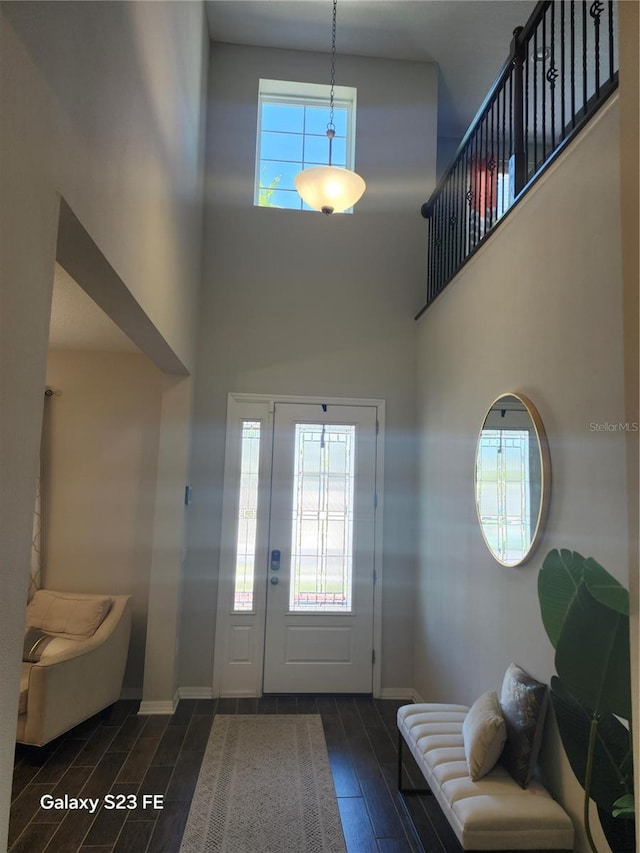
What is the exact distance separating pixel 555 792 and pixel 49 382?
434 centimetres

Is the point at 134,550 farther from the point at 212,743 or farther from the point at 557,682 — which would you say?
the point at 557,682

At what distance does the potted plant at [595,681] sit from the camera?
1.54 metres

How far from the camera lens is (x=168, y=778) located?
118 inches

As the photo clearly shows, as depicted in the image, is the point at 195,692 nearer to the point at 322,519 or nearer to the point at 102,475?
the point at 322,519

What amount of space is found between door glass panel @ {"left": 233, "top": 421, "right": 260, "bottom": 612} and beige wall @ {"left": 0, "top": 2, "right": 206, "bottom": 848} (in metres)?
1.57

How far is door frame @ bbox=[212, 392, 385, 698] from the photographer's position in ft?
13.9

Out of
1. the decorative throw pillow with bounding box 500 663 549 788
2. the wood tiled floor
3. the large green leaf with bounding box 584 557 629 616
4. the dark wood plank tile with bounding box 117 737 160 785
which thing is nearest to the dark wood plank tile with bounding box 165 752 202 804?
the wood tiled floor

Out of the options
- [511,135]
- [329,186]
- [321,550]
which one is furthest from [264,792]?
[511,135]

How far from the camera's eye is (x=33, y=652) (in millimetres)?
3520

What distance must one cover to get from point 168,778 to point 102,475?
2306mm

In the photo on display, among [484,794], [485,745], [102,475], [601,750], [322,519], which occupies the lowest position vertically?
[484,794]

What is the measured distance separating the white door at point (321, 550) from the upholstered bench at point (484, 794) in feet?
5.65

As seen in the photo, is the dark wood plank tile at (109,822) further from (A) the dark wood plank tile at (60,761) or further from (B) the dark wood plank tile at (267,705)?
(B) the dark wood plank tile at (267,705)

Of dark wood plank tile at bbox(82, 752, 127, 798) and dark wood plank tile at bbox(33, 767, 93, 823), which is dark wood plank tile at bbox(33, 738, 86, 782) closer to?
dark wood plank tile at bbox(33, 767, 93, 823)
